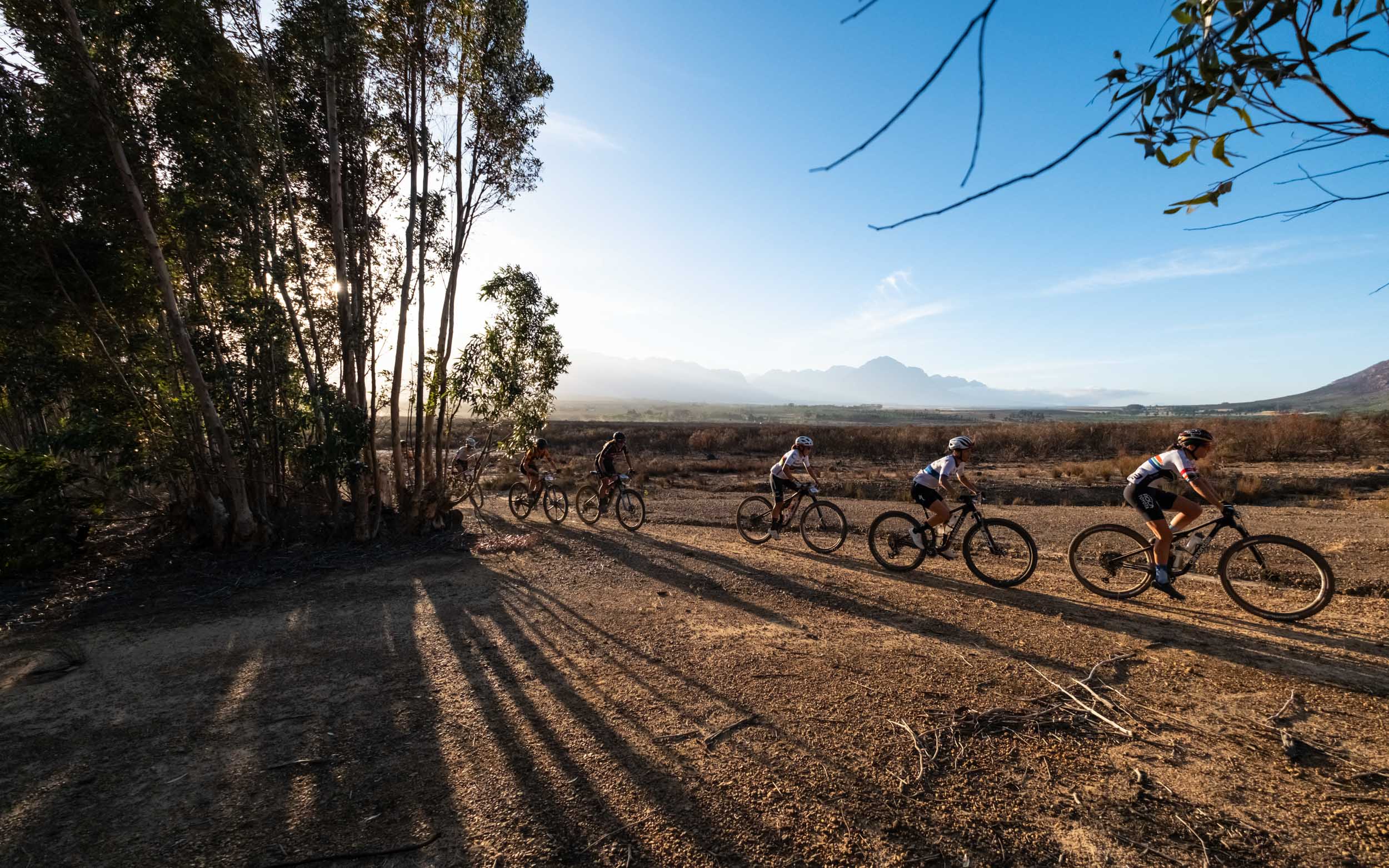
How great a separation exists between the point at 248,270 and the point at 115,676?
784 cm

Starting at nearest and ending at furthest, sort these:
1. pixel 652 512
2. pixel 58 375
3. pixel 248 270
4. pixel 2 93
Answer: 1. pixel 2 93
2. pixel 58 375
3. pixel 248 270
4. pixel 652 512

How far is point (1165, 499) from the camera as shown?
6.58m

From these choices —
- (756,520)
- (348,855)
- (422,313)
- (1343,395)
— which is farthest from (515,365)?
(1343,395)

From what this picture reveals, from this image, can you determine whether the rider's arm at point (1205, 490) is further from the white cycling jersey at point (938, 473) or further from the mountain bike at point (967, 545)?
the white cycling jersey at point (938, 473)

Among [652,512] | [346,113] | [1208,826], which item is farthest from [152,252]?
[1208,826]

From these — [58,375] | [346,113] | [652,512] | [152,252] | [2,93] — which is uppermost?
[346,113]

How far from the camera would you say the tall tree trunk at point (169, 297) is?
7551mm

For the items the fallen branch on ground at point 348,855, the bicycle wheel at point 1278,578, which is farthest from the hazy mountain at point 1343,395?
the fallen branch on ground at point 348,855

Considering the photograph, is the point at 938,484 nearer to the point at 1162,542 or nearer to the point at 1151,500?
the point at 1151,500

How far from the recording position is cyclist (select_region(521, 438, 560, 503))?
13.4 meters

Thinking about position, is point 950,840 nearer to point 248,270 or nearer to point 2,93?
point 248,270

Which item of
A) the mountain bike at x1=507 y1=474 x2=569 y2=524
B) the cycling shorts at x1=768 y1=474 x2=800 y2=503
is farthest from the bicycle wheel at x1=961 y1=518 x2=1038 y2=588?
the mountain bike at x1=507 y1=474 x2=569 y2=524

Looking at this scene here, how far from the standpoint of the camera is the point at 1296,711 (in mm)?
4148

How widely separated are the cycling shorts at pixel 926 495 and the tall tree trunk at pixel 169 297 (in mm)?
11134
